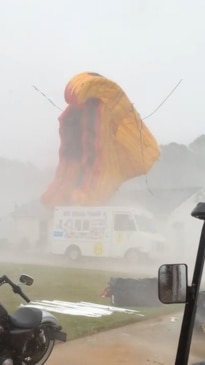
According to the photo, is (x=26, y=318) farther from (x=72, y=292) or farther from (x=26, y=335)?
(x=72, y=292)

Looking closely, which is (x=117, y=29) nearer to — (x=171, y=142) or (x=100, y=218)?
(x=171, y=142)

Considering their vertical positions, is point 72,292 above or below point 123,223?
below

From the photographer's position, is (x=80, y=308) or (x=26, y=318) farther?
(x=80, y=308)

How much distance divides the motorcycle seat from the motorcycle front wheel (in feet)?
0.36

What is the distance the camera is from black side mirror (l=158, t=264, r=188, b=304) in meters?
1.50

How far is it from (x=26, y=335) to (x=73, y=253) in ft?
12.1

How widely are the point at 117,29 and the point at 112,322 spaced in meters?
4.33

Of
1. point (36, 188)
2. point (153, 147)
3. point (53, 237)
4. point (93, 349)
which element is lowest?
point (93, 349)

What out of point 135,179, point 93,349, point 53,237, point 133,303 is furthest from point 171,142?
point 93,349

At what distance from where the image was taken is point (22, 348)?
3.18m

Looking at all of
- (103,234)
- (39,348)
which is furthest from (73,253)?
(39,348)

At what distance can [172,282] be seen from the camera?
1508 mm

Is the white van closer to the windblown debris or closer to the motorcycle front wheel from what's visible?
the windblown debris

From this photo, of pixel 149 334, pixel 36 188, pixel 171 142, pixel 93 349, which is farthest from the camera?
pixel 171 142
